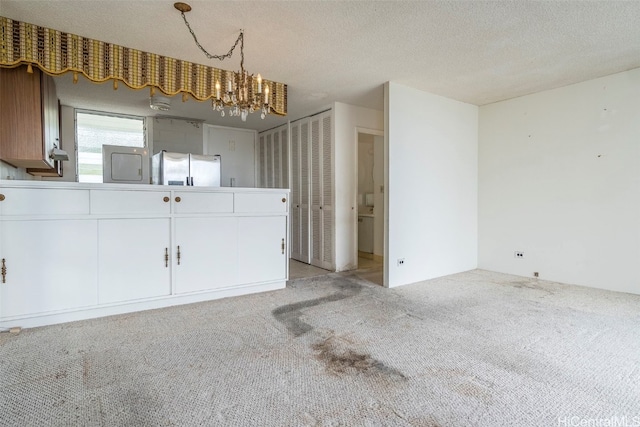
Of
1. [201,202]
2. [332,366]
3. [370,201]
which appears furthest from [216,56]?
[370,201]

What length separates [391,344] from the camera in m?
2.36

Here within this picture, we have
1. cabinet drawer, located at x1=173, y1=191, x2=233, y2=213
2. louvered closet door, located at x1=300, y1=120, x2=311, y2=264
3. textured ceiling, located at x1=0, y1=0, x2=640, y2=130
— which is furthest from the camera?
louvered closet door, located at x1=300, y1=120, x2=311, y2=264

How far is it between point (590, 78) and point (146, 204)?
512 centimetres

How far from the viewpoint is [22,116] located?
2.75 m

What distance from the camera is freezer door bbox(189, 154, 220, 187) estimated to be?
203 inches

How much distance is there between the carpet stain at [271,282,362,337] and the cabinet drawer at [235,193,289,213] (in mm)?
1132

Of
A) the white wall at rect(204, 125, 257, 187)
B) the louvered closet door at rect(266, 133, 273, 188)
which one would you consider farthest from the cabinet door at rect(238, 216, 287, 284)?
the white wall at rect(204, 125, 257, 187)

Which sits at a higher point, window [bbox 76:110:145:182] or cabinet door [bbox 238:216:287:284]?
window [bbox 76:110:145:182]

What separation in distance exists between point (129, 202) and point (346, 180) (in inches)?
114

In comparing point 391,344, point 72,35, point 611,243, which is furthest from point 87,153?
point 611,243

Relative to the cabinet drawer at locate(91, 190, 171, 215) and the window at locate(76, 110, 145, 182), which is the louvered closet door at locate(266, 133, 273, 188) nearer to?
the window at locate(76, 110, 145, 182)

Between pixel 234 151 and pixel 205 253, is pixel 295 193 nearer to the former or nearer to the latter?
pixel 234 151

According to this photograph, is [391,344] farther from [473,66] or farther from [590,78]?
[590,78]

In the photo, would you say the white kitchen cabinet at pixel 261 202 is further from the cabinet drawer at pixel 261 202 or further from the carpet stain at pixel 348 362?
the carpet stain at pixel 348 362
